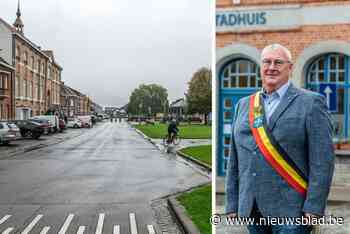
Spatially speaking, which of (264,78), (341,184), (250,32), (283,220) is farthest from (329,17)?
(283,220)

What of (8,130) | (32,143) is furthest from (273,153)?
(32,143)

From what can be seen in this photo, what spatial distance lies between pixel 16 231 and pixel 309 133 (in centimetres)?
244

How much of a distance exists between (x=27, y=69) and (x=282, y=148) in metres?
2.28

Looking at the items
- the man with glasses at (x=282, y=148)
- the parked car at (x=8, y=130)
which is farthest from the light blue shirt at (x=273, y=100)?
the parked car at (x=8, y=130)

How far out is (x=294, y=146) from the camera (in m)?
1.49

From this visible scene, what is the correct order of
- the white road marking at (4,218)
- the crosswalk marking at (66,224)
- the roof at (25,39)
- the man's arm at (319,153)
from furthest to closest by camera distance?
the white road marking at (4,218)
the crosswalk marking at (66,224)
the roof at (25,39)
the man's arm at (319,153)

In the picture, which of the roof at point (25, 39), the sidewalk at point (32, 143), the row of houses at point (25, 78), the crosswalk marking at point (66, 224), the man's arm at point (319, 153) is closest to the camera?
the man's arm at point (319, 153)

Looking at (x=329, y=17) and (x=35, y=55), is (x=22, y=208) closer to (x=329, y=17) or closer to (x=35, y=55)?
(x=35, y=55)

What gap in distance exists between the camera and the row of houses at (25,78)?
3066 millimetres

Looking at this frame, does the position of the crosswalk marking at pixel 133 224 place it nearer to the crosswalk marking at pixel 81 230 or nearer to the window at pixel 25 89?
the crosswalk marking at pixel 81 230

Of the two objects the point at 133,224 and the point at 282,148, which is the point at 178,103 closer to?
the point at 133,224

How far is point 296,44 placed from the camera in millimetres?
1732

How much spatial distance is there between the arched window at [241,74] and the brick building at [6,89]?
1824mm

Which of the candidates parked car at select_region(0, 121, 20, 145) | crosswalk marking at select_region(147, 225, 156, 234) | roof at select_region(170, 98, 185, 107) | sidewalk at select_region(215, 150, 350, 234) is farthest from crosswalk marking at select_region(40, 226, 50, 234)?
sidewalk at select_region(215, 150, 350, 234)
